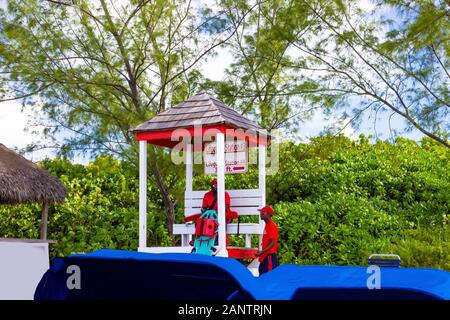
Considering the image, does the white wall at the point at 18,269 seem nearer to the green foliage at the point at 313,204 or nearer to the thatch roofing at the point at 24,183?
the thatch roofing at the point at 24,183

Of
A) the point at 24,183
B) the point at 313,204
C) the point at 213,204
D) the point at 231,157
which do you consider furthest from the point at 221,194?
the point at 313,204

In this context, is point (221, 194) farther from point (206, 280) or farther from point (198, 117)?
point (206, 280)

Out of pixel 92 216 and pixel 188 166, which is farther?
pixel 92 216

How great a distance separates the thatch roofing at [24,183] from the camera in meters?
11.8

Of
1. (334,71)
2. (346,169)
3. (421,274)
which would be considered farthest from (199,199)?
(421,274)

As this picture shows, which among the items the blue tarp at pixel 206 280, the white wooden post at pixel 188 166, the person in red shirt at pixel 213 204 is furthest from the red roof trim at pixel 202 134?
the blue tarp at pixel 206 280

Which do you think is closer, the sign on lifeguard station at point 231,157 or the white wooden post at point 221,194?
the white wooden post at point 221,194

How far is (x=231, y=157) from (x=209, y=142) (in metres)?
0.67

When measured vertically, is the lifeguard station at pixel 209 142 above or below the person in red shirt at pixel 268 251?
above

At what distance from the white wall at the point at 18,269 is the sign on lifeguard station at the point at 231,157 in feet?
10.1

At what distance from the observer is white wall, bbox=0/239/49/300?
1061 centimetres

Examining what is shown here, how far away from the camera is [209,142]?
11008 millimetres
